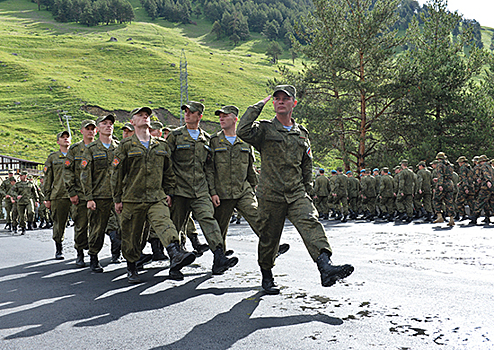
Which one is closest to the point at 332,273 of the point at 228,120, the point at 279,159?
the point at 279,159

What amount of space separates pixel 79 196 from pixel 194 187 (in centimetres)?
237

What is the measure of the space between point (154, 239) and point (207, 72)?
98.6m

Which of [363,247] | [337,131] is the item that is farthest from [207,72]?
[363,247]

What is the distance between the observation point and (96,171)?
758 centimetres

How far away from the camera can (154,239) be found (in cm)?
820

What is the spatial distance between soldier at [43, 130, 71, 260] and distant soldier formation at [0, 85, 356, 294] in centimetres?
3

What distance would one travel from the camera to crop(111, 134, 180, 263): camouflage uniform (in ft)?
20.5

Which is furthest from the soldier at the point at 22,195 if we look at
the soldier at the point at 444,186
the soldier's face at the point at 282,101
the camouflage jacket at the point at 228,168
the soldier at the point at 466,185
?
the soldier at the point at 466,185

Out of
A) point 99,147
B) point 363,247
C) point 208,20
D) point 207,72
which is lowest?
point 363,247

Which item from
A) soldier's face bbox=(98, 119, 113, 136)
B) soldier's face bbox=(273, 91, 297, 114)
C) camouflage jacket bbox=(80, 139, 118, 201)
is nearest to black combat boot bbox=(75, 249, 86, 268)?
camouflage jacket bbox=(80, 139, 118, 201)

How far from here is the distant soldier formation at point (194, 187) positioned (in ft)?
17.4

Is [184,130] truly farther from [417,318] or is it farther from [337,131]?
[337,131]

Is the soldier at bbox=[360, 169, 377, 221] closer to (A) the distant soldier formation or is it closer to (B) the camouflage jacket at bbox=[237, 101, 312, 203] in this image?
(A) the distant soldier formation

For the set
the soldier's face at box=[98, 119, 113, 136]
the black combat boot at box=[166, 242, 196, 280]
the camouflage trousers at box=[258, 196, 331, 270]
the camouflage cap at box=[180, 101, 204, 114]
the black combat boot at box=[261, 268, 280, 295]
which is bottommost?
the black combat boot at box=[261, 268, 280, 295]
